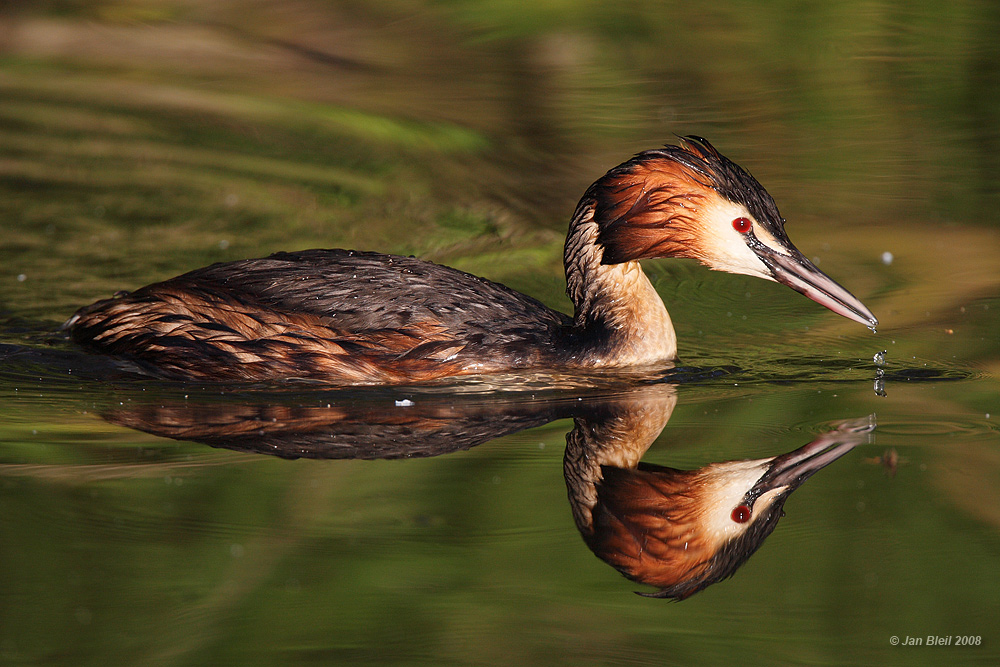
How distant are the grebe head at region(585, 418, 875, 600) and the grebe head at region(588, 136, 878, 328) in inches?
60.1

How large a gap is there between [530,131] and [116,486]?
7.44m

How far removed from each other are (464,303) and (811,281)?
1.79 meters

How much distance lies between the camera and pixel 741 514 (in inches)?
191

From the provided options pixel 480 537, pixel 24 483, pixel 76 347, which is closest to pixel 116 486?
pixel 24 483

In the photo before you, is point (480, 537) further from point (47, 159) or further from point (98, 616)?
point (47, 159)

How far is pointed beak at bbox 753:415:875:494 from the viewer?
5.12 m

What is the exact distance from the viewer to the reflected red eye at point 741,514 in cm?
→ 481

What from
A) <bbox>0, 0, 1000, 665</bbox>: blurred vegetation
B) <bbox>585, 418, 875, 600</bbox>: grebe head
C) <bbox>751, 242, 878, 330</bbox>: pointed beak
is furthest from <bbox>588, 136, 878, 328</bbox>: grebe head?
<bbox>585, 418, 875, 600</bbox>: grebe head

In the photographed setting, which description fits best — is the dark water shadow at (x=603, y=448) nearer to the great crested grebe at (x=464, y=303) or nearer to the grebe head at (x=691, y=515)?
the grebe head at (x=691, y=515)

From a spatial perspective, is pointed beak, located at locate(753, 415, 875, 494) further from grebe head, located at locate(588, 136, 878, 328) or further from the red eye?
grebe head, located at locate(588, 136, 878, 328)

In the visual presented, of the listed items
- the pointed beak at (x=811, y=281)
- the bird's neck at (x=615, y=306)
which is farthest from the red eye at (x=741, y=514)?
the bird's neck at (x=615, y=306)

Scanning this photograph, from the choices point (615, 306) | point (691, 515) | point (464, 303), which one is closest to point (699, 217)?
point (615, 306)

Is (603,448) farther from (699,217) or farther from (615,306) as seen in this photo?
(699,217)

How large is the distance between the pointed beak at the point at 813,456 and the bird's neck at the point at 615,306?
1.41 meters
